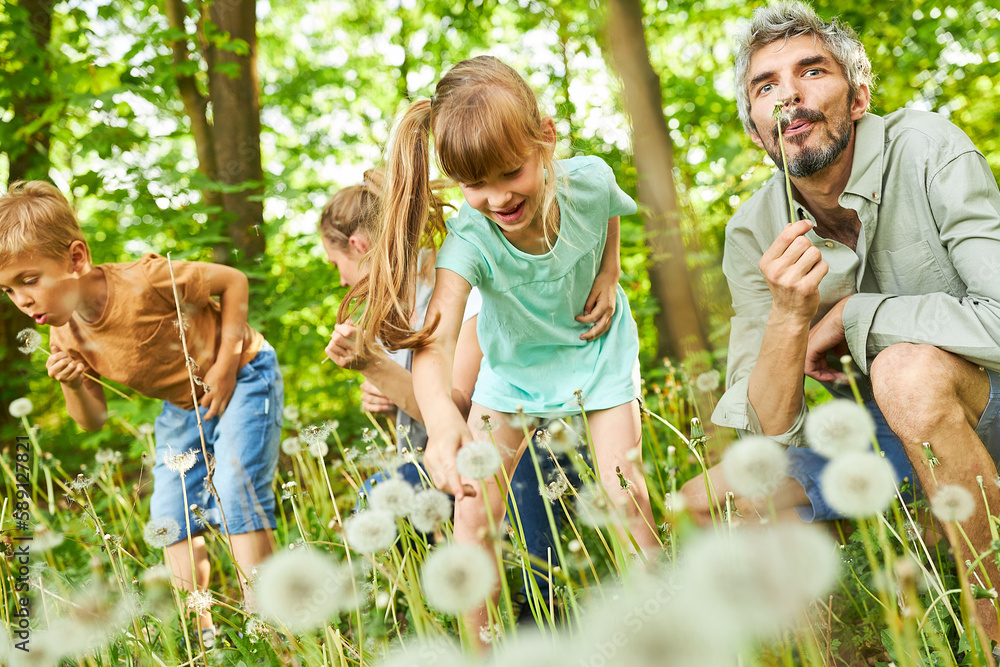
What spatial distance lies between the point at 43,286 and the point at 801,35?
294cm

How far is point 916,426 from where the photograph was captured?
162 cm

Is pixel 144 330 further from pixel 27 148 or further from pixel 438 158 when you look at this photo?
pixel 27 148

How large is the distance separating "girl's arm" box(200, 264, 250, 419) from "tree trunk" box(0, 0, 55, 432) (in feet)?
7.62

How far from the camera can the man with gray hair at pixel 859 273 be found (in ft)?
5.53

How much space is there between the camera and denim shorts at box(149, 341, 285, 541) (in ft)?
9.05

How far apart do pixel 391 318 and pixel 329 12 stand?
1159 cm

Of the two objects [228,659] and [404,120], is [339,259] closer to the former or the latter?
[404,120]

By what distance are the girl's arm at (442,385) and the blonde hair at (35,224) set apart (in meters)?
1.65

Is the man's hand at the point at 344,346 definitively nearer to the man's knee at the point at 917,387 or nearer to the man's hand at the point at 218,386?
the man's hand at the point at 218,386

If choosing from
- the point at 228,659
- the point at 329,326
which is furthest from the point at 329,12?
the point at 228,659

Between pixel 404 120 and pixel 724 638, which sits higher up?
pixel 404 120

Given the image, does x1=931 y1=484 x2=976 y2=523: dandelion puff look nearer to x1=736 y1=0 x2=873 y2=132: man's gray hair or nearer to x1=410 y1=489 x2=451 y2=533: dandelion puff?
x1=410 y1=489 x2=451 y2=533: dandelion puff

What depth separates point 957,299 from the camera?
1831 mm

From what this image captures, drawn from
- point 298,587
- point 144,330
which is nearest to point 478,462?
point 298,587
